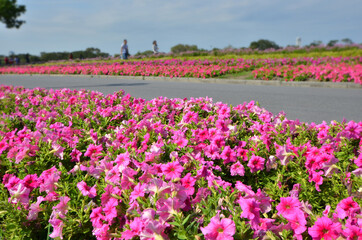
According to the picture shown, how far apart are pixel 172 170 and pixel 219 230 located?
2.31ft

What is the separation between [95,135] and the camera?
3.41 m

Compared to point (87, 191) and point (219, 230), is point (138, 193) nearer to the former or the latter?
point (87, 191)

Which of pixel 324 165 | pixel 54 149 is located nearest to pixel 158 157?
pixel 54 149

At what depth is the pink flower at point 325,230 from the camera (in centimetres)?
156

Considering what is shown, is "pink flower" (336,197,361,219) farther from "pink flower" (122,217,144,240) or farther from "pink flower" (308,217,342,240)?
"pink flower" (122,217,144,240)

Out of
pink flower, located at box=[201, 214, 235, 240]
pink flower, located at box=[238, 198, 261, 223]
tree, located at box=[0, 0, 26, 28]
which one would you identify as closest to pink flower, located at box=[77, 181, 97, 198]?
pink flower, located at box=[201, 214, 235, 240]

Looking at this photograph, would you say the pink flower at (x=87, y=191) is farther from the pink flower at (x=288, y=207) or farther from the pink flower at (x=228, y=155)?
the pink flower at (x=288, y=207)

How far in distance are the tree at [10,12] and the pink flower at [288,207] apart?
200ft

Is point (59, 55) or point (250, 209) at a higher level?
point (59, 55)

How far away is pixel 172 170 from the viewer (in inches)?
85.4

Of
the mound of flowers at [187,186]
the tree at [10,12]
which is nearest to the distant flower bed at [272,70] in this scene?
the mound of flowers at [187,186]

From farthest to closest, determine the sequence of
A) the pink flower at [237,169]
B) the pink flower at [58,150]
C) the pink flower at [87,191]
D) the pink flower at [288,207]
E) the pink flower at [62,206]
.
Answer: the pink flower at [58,150]
the pink flower at [237,169]
the pink flower at [87,191]
the pink flower at [62,206]
the pink flower at [288,207]

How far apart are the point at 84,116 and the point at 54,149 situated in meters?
1.87

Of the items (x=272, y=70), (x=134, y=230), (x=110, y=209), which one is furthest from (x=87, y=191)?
(x=272, y=70)
